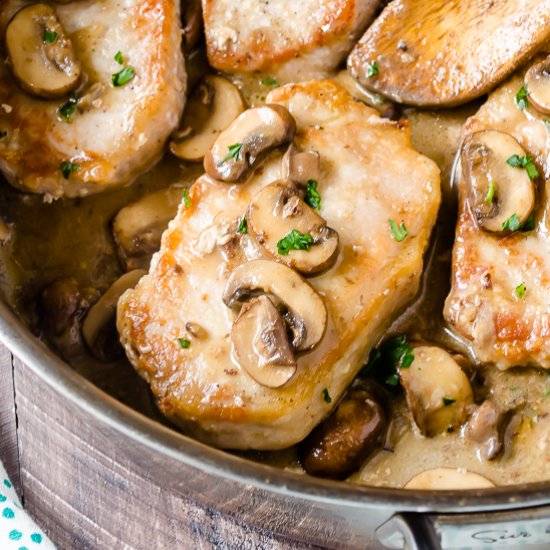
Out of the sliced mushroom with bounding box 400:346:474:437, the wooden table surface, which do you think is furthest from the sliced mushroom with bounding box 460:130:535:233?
the wooden table surface

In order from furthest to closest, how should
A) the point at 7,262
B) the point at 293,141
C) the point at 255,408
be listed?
the point at 7,262 → the point at 293,141 → the point at 255,408

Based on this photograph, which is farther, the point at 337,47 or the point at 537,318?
the point at 337,47

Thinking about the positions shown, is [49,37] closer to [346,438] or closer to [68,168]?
[68,168]

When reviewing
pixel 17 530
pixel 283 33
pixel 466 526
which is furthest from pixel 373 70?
pixel 17 530

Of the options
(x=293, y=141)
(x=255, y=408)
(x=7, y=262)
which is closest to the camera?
(x=255, y=408)

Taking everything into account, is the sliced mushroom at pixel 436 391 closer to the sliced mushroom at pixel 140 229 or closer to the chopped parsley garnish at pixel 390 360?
the chopped parsley garnish at pixel 390 360

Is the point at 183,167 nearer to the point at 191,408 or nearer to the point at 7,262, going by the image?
the point at 7,262

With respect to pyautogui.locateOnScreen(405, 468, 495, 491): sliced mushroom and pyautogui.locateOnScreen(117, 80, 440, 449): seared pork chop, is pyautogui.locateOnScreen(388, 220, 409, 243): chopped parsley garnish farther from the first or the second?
pyautogui.locateOnScreen(405, 468, 495, 491): sliced mushroom

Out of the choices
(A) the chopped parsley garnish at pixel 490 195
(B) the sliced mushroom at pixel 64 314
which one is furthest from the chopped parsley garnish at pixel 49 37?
(A) the chopped parsley garnish at pixel 490 195

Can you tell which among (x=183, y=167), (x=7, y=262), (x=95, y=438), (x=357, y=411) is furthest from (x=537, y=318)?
(x=7, y=262)
